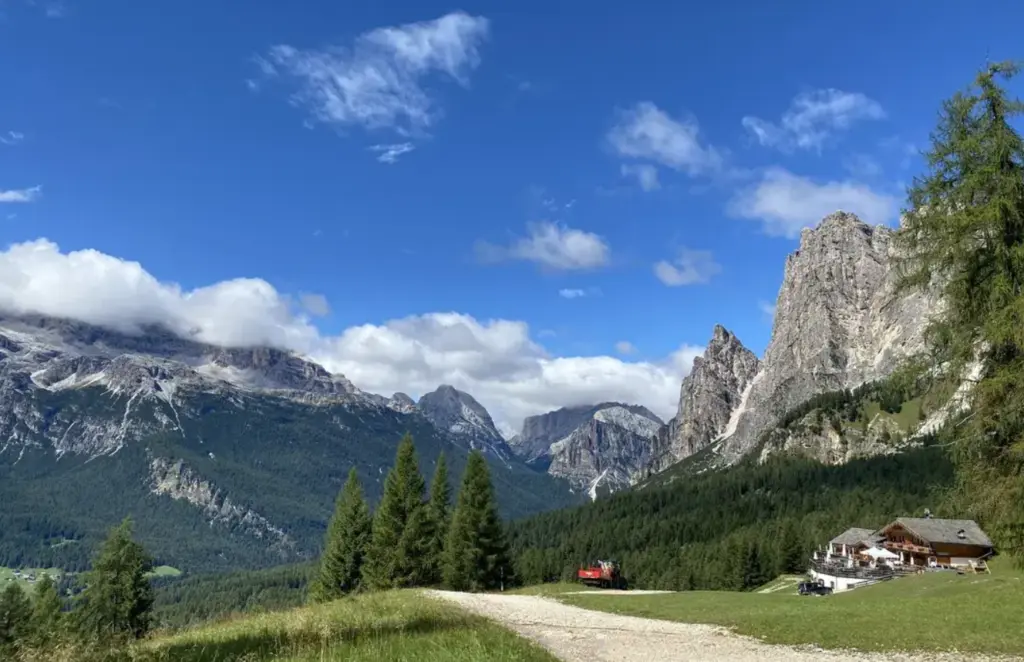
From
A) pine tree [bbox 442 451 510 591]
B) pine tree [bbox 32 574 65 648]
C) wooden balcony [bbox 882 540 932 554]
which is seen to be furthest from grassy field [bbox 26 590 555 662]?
wooden balcony [bbox 882 540 932 554]

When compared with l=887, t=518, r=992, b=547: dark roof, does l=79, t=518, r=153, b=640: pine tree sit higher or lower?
lower

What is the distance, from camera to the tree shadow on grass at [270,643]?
450 inches

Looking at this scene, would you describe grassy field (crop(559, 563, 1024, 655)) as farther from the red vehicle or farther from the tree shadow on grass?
the red vehicle

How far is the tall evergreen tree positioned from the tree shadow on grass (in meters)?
14.1

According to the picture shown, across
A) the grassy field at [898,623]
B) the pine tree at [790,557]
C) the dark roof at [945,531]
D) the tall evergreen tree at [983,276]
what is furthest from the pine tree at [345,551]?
the pine tree at [790,557]

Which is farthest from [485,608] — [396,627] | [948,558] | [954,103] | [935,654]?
[948,558]

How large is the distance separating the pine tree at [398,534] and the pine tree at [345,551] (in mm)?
2103

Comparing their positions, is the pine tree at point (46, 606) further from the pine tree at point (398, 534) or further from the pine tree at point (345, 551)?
the pine tree at point (398, 534)

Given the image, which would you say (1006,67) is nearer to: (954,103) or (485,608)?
(954,103)

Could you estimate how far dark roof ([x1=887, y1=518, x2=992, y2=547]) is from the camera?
315ft

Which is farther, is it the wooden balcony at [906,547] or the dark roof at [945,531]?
the wooden balcony at [906,547]

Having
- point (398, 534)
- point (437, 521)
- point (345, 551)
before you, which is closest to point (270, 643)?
point (398, 534)

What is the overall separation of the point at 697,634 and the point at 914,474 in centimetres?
21175

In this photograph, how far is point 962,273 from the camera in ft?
59.1
